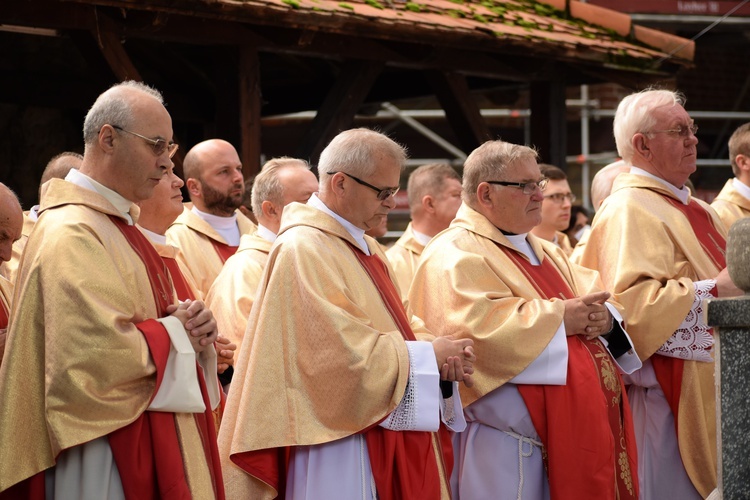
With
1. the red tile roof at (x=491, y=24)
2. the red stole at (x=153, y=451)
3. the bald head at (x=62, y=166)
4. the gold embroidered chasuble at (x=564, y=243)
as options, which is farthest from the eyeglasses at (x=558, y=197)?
the red stole at (x=153, y=451)

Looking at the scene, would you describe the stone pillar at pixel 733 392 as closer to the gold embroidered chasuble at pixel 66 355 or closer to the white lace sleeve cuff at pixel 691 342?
the white lace sleeve cuff at pixel 691 342

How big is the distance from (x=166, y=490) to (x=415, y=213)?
12.4ft

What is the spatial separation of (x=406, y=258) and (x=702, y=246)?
84.0 inches

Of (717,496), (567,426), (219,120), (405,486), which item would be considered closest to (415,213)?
(219,120)

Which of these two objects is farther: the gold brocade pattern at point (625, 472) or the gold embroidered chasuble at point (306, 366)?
the gold brocade pattern at point (625, 472)

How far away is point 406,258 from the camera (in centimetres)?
743

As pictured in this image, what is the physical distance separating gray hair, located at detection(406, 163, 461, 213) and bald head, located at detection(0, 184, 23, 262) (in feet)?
10.5

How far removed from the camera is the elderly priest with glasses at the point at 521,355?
504 centimetres

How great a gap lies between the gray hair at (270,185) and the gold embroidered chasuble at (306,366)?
5.02ft

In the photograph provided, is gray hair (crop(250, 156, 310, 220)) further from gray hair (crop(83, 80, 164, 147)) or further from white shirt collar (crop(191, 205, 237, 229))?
gray hair (crop(83, 80, 164, 147))

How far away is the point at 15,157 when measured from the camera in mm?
9578

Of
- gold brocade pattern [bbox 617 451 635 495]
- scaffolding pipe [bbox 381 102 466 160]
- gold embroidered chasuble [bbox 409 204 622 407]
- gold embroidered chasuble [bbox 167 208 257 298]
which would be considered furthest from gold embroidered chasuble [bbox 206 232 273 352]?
scaffolding pipe [bbox 381 102 466 160]

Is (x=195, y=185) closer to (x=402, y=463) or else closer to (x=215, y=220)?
(x=215, y=220)

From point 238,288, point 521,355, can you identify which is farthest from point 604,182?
point 238,288
